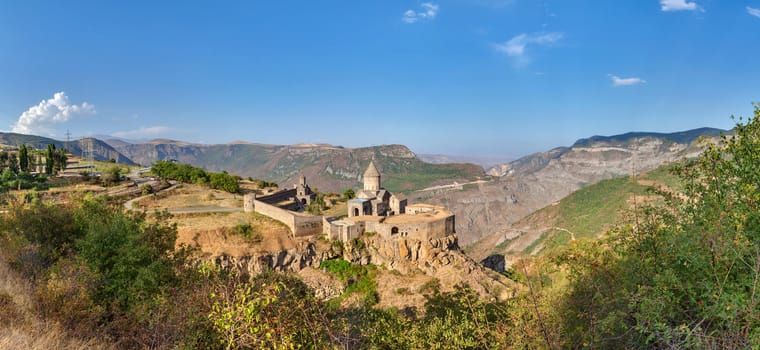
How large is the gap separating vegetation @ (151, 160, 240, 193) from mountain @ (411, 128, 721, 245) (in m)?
57.6

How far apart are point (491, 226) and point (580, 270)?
89584 millimetres

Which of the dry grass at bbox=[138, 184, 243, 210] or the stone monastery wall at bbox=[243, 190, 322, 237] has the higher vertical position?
the dry grass at bbox=[138, 184, 243, 210]

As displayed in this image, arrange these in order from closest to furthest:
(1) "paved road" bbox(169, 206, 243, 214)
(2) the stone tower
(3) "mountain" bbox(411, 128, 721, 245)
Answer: (1) "paved road" bbox(169, 206, 243, 214) → (2) the stone tower → (3) "mountain" bbox(411, 128, 721, 245)

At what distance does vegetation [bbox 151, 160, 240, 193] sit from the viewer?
4450cm

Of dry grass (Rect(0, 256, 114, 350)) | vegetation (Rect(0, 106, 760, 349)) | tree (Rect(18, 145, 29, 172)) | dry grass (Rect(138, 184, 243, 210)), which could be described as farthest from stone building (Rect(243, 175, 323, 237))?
tree (Rect(18, 145, 29, 172))

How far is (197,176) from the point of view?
46.9 meters

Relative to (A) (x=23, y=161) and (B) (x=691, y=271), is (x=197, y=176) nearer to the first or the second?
(A) (x=23, y=161)

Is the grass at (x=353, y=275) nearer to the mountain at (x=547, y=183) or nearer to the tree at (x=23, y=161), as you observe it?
the tree at (x=23, y=161)

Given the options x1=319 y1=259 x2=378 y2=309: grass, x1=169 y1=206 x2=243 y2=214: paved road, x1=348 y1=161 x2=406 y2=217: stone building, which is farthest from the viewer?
x1=348 y1=161 x2=406 y2=217: stone building

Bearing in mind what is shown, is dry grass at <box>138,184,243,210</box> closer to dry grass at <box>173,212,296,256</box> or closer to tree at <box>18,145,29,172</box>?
dry grass at <box>173,212,296,256</box>

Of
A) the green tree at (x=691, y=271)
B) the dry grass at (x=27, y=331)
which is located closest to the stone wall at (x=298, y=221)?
the dry grass at (x=27, y=331)

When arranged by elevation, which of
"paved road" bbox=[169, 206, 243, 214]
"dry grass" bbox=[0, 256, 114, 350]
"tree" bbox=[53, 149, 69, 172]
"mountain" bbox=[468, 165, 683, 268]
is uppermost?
"tree" bbox=[53, 149, 69, 172]

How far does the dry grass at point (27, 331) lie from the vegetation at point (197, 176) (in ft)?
124

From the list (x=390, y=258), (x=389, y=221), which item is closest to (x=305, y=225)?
(x=389, y=221)
